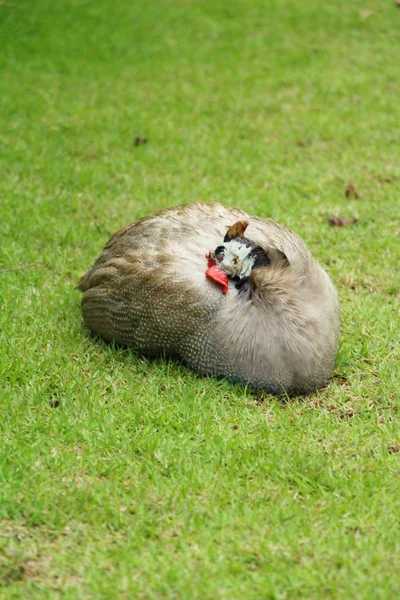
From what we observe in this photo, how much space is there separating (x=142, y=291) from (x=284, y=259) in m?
0.68

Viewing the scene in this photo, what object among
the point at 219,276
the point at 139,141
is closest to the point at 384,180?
the point at 139,141

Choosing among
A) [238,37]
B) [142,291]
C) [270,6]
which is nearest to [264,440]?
[142,291]

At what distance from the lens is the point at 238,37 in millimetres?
10039

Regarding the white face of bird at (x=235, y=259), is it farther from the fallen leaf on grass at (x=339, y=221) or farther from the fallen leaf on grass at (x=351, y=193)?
the fallen leaf on grass at (x=351, y=193)

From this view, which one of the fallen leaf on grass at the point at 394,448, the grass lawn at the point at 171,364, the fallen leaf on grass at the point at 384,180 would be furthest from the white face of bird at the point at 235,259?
the fallen leaf on grass at the point at 384,180

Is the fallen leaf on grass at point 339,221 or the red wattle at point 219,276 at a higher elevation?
the fallen leaf on grass at point 339,221

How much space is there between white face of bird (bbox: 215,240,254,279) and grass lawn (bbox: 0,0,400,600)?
54 centimetres

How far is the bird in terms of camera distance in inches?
160

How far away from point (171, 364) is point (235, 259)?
593 millimetres

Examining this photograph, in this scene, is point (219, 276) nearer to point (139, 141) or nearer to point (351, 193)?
point (351, 193)

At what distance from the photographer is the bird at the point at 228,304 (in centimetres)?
407

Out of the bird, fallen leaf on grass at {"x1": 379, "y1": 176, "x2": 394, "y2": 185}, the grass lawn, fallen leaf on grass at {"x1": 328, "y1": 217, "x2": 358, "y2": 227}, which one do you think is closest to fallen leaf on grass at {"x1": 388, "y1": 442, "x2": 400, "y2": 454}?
the grass lawn

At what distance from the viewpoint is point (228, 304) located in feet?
13.5

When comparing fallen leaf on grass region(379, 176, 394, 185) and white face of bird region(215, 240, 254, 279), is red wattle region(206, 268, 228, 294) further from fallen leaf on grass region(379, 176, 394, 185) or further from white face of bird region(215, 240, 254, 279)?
fallen leaf on grass region(379, 176, 394, 185)
